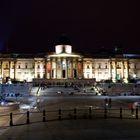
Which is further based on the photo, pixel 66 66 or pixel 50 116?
pixel 66 66

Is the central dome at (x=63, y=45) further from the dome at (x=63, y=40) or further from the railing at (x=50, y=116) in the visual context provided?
the railing at (x=50, y=116)

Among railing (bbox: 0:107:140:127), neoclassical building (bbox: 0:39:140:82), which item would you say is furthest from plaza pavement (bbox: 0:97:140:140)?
neoclassical building (bbox: 0:39:140:82)

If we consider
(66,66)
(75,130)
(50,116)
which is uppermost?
(66,66)

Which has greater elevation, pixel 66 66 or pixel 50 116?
pixel 66 66

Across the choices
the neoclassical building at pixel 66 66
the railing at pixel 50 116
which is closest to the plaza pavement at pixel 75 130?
the railing at pixel 50 116

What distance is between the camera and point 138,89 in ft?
289

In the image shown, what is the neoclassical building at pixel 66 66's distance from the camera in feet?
483

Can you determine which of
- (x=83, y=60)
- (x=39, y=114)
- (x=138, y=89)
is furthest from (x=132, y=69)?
(x=39, y=114)

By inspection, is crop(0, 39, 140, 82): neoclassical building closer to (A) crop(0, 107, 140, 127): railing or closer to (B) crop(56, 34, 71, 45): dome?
(B) crop(56, 34, 71, 45): dome

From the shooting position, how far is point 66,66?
480 feet

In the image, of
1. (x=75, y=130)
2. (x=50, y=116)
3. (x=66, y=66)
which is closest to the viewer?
(x=75, y=130)

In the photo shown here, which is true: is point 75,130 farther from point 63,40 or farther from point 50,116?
point 63,40

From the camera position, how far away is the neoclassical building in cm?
14725

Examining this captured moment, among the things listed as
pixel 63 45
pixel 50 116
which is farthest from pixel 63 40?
pixel 50 116
